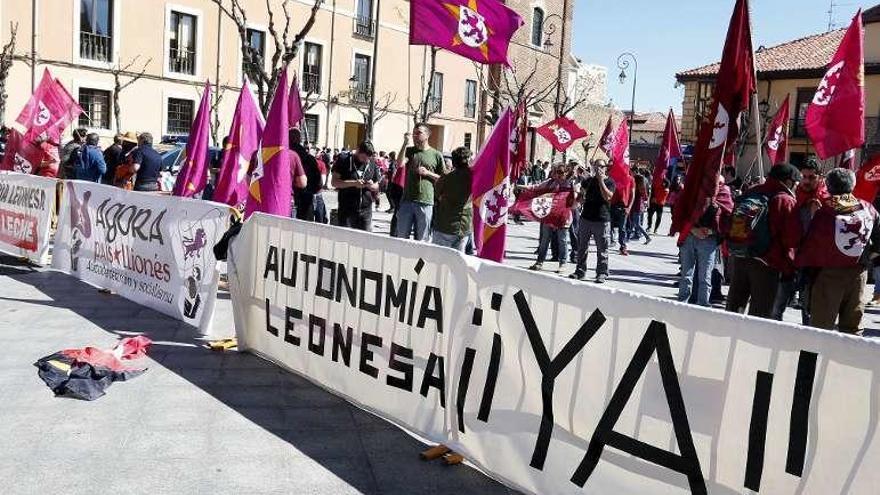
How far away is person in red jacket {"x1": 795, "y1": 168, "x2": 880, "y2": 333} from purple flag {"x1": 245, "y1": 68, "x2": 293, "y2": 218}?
420 cm

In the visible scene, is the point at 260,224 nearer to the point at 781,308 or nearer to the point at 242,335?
the point at 242,335

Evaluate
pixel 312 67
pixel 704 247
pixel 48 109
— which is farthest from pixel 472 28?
pixel 312 67

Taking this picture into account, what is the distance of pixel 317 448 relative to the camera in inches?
175

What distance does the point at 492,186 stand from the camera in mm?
7863

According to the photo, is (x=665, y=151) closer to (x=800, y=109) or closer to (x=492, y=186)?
(x=492, y=186)

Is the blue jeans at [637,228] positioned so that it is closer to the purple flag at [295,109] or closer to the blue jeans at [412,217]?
the purple flag at [295,109]

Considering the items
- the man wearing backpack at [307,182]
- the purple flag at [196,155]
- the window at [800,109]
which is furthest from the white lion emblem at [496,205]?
the window at [800,109]

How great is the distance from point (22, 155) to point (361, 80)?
2874 cm

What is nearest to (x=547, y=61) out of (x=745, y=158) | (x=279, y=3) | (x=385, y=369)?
(x=745, y=158)

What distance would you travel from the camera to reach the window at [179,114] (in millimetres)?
31356

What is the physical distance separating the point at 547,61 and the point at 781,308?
1840 inches

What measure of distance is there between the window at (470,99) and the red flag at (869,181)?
118 ft

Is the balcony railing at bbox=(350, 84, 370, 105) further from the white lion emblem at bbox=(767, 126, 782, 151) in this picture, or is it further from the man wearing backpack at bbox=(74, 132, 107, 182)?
the man wearing backpack at bbox=(74, 132, 107, 182)

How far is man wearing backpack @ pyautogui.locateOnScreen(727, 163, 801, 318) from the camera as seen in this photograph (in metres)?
6.38
